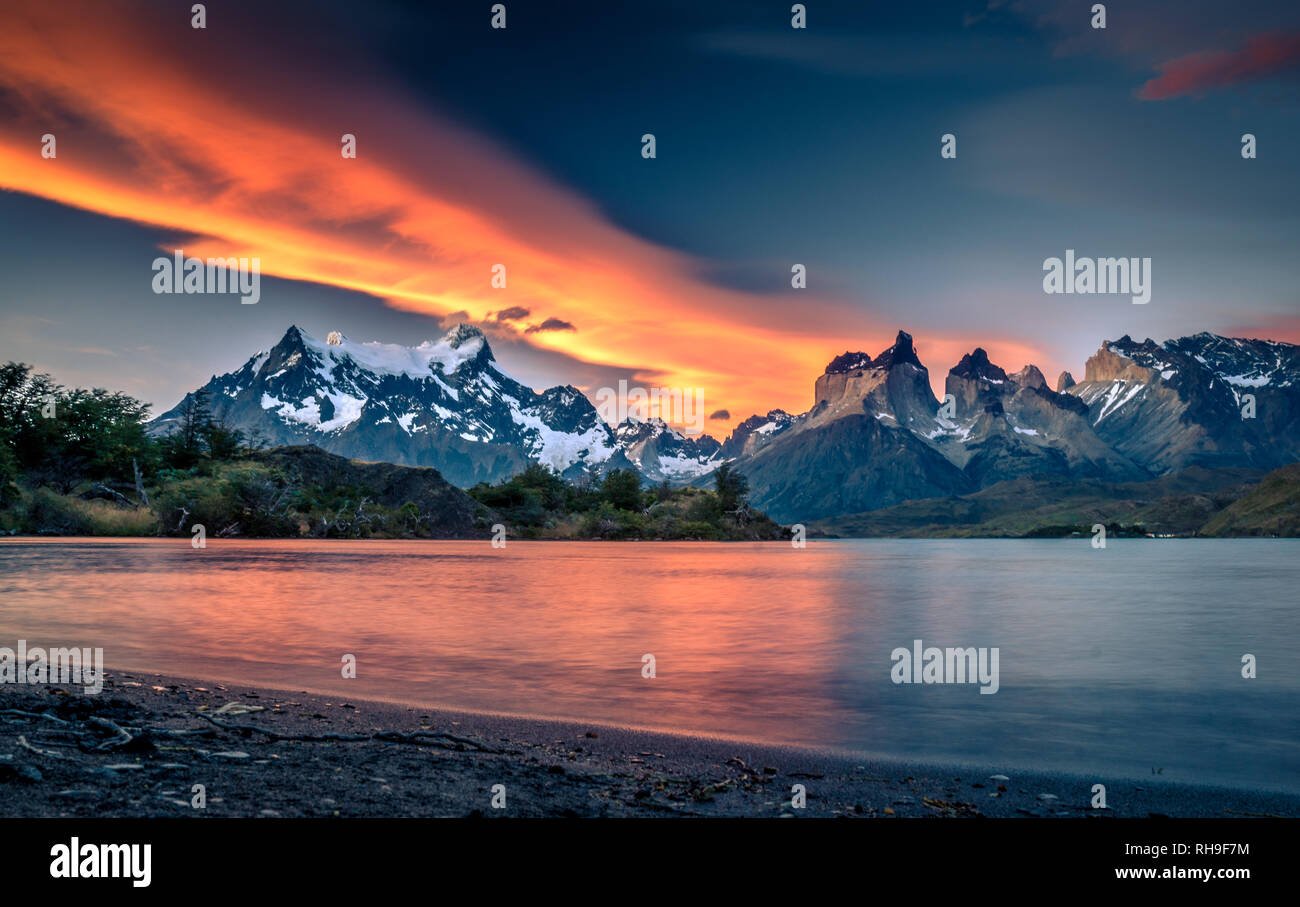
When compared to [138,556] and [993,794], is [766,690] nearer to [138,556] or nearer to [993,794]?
[993,794]

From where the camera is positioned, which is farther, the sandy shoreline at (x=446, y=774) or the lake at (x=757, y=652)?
the lake at (x=757, y=652)

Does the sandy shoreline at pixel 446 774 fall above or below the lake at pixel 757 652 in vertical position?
above

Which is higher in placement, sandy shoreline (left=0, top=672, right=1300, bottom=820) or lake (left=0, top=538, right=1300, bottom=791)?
sandy shoreline (left=0, top=672, right=1300, bottom=820)

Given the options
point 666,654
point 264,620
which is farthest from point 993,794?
point 264,620

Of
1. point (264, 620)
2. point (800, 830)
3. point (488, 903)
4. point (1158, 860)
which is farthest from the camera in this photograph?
point (264, 620)

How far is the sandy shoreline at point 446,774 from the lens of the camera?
415 inches

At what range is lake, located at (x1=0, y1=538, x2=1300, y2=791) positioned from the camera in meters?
19.8

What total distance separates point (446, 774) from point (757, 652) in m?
23.5

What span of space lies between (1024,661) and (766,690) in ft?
43.7

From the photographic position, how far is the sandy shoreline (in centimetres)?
1053

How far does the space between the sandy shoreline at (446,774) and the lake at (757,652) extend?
92.7 inches

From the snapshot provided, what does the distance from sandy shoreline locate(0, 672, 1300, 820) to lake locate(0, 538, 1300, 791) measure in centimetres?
235

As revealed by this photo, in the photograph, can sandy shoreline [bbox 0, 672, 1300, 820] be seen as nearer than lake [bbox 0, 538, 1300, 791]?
Yes

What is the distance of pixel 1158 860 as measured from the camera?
9.36 m
